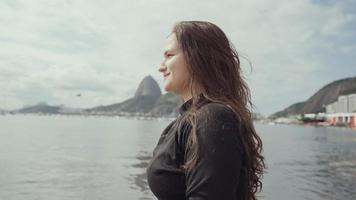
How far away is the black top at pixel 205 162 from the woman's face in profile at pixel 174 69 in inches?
7.5

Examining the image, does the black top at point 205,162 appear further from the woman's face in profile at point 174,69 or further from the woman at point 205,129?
the woman's face in profile at point 174,69

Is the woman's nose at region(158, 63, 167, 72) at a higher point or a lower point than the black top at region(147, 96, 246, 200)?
higher

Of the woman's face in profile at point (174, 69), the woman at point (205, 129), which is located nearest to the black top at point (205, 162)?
the woman at point (205, 129)

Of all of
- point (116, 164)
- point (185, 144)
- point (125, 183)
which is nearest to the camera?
point (185, 144)

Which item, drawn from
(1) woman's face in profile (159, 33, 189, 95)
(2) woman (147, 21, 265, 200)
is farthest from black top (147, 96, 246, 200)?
(1) woman's face in profile (159, 33, 189, 95)

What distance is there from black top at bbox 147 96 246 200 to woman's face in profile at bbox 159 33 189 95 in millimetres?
190

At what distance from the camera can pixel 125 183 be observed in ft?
81.5

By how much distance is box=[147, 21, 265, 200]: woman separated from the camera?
Answer: 1964 mm

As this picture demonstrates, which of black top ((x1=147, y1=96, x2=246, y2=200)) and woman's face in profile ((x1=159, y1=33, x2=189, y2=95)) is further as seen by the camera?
woman's face in profile ((x1=159, y1=33, x2=189, y2=95))

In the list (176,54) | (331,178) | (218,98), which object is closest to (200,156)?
(218,98)

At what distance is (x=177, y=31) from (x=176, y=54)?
12 cm

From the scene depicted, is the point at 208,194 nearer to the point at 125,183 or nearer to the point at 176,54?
the point at 176,54

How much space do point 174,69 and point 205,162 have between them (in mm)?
602

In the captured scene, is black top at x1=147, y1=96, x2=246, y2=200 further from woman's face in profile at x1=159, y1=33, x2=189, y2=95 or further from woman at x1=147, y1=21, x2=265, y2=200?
woman's face in profile at x1=159, y1=33, x2=189, y2=95
